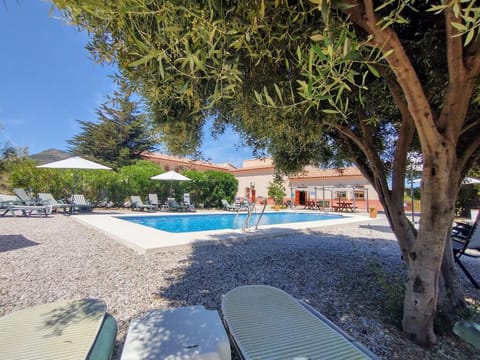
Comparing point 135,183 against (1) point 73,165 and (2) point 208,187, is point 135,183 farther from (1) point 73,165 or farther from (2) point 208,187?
(2) point 208,187

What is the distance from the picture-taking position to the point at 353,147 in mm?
4578

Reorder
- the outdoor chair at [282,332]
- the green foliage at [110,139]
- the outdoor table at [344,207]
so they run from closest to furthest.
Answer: the outdoor chair at [282,332]
the outdoor table at [344,207]
the green foliage at [110,139]

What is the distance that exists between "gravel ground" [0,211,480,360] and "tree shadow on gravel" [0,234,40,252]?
0.02m

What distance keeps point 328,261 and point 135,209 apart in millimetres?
16456

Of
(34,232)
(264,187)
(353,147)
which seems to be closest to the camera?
(353,147)

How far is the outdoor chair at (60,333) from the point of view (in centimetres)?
196

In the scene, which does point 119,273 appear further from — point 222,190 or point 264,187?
point 264,187

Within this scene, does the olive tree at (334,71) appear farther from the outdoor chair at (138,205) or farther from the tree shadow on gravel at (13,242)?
the outdoor chair at (138,205)

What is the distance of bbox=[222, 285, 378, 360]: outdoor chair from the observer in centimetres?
211

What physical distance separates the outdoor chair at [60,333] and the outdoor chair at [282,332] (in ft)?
3.94

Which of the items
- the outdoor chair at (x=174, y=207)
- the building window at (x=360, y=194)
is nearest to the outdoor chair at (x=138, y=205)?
the outdoor chair at (x=174, y=207)

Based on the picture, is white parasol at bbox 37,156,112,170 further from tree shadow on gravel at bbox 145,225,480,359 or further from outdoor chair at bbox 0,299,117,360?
outdoor chair at bbox 0,299,117,360

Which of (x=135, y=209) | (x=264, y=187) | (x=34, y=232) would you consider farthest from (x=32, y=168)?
(x=264, y=187)

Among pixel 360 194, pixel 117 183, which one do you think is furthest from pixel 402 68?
pixel 360 194
